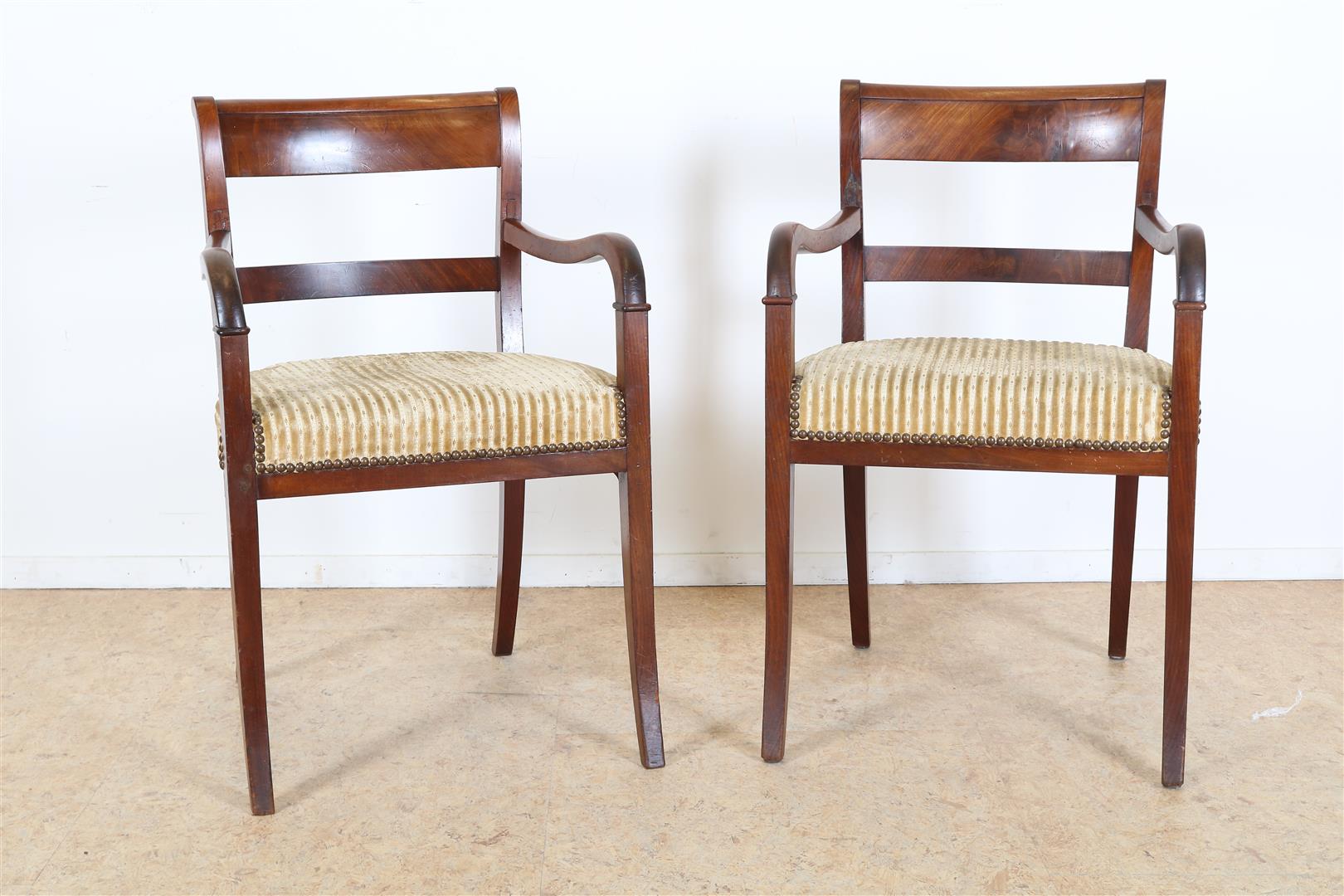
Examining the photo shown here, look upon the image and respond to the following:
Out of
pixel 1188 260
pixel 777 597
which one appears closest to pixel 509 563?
pixel 777 597

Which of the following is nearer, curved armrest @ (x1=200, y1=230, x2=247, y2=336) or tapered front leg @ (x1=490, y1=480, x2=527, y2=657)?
curved armrest @ (x1=200, y1=230, x2=247, y2=336)


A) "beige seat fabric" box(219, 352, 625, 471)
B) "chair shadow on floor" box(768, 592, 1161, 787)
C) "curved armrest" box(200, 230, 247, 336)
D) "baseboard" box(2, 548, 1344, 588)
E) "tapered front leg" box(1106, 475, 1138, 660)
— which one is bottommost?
"chair shadow on floor" box(768, 592, 1161, 787)

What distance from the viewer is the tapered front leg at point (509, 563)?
7.04ft

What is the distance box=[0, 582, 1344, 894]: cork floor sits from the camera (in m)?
1.55

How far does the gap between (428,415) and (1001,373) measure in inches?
28.7

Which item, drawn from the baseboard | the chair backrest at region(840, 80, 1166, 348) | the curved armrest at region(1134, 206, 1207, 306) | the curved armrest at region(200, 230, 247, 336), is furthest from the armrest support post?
the curved armrest at region(200, 230, 247, 336)

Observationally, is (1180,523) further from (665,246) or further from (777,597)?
(665,246)

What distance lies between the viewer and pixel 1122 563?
216cm

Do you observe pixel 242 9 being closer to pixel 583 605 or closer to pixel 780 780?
pixel 583 605

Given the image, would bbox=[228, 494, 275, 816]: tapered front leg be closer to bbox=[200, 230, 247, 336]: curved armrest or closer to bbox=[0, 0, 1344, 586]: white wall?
bbox=[200, 230, 247, 336]: curved armrest

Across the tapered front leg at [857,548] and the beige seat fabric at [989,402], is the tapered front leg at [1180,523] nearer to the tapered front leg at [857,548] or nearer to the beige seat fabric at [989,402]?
the beige seat fabric at [989,402]

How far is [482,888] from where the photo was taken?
150 centimetres

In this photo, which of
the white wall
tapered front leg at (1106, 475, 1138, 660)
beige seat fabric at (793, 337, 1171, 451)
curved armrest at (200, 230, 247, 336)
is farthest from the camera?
the white wall

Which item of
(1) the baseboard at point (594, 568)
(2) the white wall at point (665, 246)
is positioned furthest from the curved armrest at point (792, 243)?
(1) the baseboard at point (594, 568)
